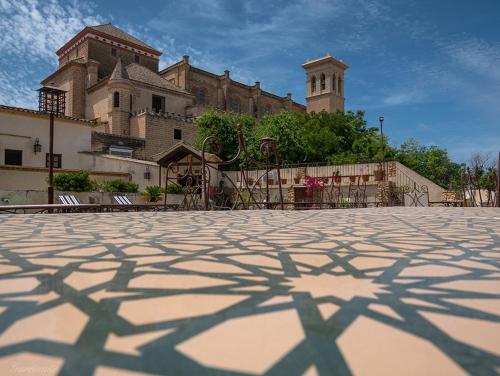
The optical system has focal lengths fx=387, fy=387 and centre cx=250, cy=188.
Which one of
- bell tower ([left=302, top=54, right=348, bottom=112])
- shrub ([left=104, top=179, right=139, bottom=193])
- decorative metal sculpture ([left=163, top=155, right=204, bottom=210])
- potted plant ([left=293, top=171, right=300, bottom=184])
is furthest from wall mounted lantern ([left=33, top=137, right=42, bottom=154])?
bell tower ([left=302, top=54, right=348, bottom=112])

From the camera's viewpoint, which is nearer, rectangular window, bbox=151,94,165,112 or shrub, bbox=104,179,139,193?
shrub, bbox=104,179,139,193

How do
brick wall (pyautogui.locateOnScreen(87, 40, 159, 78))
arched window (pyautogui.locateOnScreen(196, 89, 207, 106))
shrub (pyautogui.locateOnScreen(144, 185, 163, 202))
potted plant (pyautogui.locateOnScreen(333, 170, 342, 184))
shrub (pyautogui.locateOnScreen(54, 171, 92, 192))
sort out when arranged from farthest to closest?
arched window (pyautogui.locateOnScreen(196, 89, 207, 106)) < brick wall (pyautogui.locateOnScreen(87, 40, 159, 78)) < potted plant (pyautogui.locateOnScreen(333, 170, 342, 184)) < shrub (pyautogui.locateOnScreen(144, 185, 163, 202)) < shrub (pyautogui.locateOnScreen(54, 171, 92, 192))

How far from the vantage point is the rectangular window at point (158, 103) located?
30334 millimetres

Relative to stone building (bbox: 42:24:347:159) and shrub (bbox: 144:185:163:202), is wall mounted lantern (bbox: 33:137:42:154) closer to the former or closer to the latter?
stone building (bbox: 42:24:347:159)

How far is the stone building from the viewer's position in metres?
27.4

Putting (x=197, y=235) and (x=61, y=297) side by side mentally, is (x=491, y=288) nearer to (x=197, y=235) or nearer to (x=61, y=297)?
(x=61, y=297)

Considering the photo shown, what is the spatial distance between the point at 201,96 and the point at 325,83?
13184mm

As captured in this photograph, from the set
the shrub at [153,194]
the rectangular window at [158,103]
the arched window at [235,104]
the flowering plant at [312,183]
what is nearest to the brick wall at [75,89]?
the rectangular window at [158,103]

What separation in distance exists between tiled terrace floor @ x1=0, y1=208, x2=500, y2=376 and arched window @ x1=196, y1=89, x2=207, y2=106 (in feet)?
116

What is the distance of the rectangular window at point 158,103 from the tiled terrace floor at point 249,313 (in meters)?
29.4

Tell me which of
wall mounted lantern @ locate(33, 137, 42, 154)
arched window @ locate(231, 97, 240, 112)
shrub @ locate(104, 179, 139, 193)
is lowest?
shrub @ locate(104, 179, 139, 193)

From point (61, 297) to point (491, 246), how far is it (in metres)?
2.79

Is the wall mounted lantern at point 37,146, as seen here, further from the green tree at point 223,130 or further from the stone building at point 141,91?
the green tree at point 223,130

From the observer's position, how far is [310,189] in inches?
694
